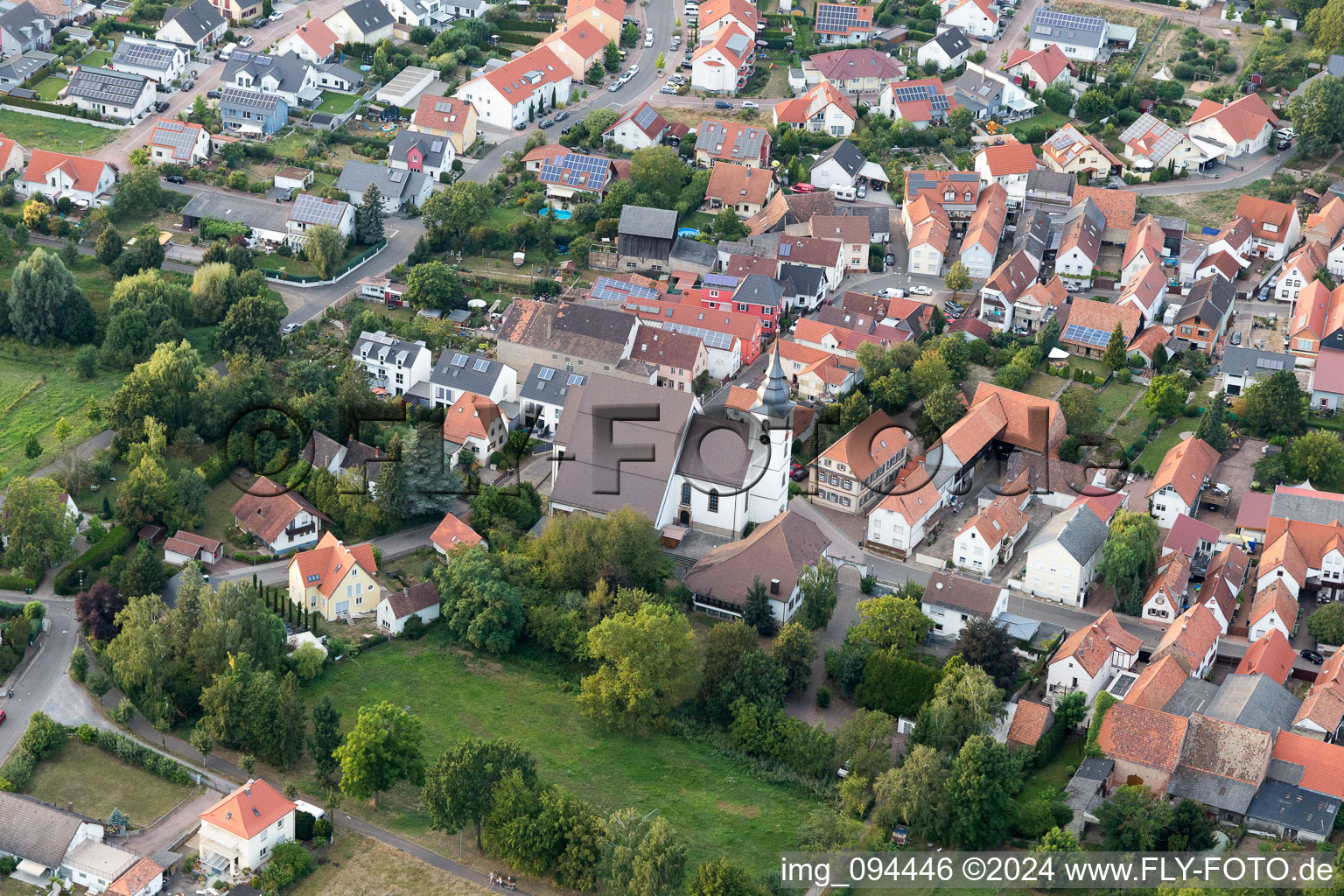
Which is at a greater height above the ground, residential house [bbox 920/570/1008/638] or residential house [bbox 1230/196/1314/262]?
residential house [bbox 1230/196/1314/262]

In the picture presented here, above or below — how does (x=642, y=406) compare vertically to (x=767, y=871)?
above

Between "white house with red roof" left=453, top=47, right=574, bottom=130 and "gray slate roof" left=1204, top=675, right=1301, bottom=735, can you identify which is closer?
"gray slate roof" left=1204, top=675, right=1301, bottom=735

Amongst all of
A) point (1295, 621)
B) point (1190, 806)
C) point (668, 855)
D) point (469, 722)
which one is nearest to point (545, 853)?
point (668, 855)

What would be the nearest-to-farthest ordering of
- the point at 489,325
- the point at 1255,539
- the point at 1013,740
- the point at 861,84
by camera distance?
the point at 1013,740 < the point at 1255,539 < the point at 489,325 < the point at 861,84

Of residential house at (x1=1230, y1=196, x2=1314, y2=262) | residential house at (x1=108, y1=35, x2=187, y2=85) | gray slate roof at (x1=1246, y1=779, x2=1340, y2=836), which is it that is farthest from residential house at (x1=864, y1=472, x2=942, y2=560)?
residential house at (x1=108, y1=35, x2=187, y2=85)

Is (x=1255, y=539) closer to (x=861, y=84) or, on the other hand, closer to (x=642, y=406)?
(x=642, y=406)

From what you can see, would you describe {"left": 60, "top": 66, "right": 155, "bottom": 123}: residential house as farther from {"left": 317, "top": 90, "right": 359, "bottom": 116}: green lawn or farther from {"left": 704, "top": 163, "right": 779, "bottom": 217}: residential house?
{"left": 704, "top": 163, "right": 779, "bottom": 217}: residential house

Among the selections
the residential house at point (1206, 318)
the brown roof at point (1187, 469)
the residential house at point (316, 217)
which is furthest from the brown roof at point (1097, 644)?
the residential house at point (316, 217)
